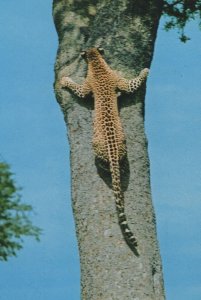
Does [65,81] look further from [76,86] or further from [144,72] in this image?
[144,72]

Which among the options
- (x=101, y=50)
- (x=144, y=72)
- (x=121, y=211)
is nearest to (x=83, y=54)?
(x=101, y=50)

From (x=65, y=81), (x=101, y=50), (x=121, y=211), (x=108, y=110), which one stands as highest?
(x=101, y=50)

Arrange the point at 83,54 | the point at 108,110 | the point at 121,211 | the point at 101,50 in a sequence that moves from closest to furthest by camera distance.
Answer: the point at 121,211
the point at 108,110
the point at 101,50
the point at 83,54

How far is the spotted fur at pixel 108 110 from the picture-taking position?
213 inches

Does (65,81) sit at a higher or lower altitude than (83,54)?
lower

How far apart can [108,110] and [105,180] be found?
53cm

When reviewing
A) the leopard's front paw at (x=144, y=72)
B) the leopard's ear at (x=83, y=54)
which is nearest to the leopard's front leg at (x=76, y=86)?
the leopard's ear at (x=83, y=54)

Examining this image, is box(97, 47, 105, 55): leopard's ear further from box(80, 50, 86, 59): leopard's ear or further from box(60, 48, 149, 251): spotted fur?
box(80, 50, 86, 59): leopard's ear

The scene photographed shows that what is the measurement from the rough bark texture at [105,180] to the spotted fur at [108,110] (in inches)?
2.4

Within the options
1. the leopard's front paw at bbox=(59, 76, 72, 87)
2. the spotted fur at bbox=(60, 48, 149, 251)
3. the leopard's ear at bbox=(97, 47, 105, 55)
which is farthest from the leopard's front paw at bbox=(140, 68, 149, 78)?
the leopard's front paw at bbox=(59, 76, 72, 87)

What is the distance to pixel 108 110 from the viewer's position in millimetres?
5648

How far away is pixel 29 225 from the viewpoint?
21.5 feet

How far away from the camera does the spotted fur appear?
5422 mm

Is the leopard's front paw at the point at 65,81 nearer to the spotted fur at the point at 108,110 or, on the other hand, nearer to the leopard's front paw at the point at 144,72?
the spotted fur at the point at 108,110
